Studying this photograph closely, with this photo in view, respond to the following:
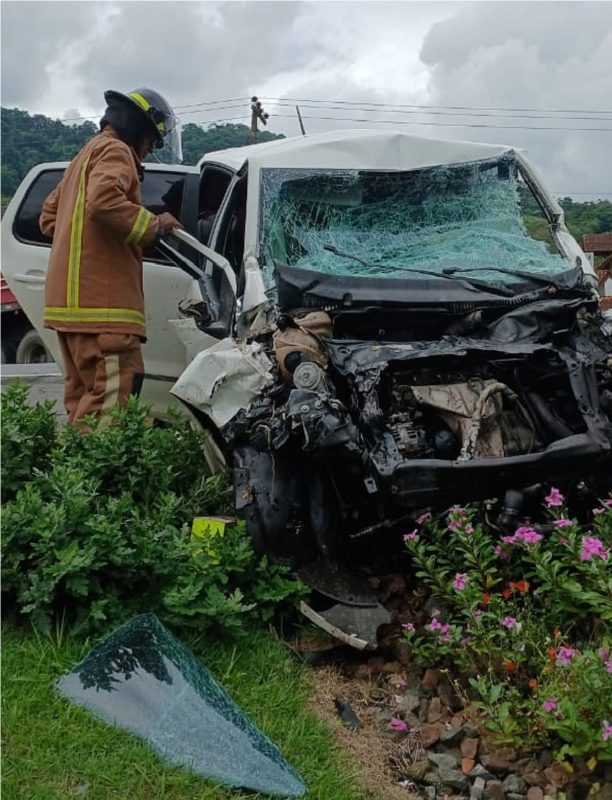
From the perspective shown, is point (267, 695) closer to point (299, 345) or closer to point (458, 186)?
point (299, 345)

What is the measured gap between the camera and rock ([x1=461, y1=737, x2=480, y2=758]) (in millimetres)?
2508

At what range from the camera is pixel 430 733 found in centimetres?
264

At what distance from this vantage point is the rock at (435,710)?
2736 mm

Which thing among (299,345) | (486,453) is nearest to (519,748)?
(486,453)

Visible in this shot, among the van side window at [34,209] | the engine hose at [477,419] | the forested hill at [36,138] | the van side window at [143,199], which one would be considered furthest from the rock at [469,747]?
the forested hill at [36,138]

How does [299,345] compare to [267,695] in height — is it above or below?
above

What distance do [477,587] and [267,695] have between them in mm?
758

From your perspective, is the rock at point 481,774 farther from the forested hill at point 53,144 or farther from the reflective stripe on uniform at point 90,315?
the forested hill at point 53,144

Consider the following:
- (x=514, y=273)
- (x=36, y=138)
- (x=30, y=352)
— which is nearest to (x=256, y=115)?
(x=36, y=138)

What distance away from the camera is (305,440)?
3.03 m

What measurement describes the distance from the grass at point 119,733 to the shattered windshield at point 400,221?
189 centimetres

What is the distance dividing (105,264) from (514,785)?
3.16m

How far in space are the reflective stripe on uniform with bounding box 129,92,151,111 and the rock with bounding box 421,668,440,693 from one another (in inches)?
127

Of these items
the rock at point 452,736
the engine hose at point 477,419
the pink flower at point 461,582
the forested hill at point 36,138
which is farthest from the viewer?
the forested hill at point 36,138
